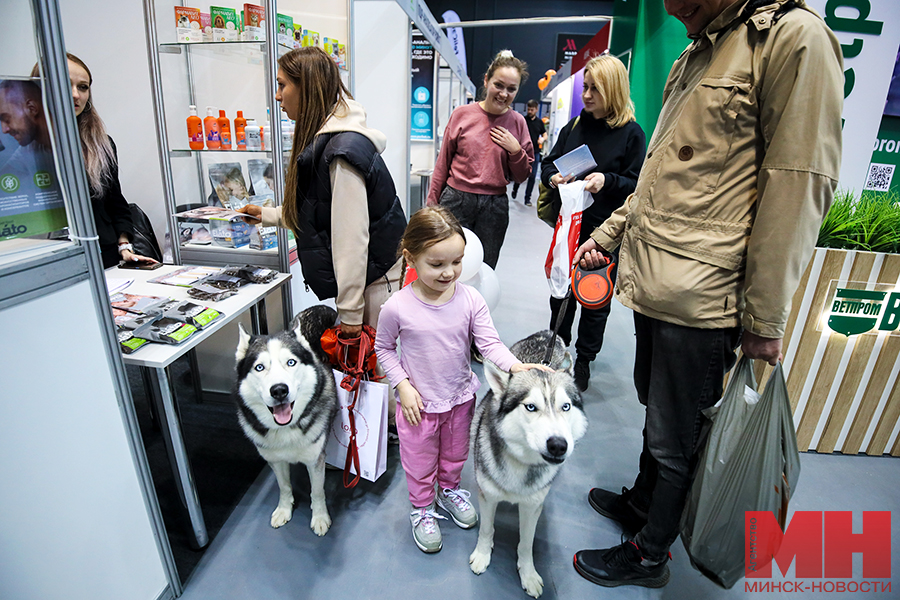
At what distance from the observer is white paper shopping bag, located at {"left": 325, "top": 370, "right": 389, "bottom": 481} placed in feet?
5.66

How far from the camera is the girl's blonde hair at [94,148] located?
206 centimetres

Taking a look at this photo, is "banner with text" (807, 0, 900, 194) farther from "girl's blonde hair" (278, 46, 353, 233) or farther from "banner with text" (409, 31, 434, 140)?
"banner with text" (409, 31, 434, 140)

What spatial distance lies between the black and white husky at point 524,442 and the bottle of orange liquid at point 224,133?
1.85m

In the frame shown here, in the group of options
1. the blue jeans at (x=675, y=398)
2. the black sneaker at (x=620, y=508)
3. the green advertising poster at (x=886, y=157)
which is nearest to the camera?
the blue jeans at (x=675, y=398)

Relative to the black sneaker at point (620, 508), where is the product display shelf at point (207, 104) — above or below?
above

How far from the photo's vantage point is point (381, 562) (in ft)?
5.43

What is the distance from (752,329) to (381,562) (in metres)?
1.49

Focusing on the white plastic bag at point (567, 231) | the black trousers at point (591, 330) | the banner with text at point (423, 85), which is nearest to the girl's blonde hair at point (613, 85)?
the white plastic bag at point (567, 231)

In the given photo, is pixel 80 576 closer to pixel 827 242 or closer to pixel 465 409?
pixel 465 409

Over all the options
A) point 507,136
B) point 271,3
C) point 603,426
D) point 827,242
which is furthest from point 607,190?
point 271,3

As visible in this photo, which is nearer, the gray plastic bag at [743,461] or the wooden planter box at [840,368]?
the gray plastic bag at [743,461]

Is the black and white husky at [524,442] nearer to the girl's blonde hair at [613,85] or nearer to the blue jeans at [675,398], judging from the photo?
the blue jeans at [675,398]

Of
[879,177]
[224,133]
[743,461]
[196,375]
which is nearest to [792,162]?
[743,461]

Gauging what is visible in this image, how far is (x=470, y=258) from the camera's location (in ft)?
7.85
